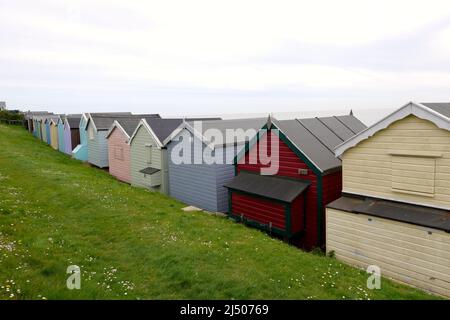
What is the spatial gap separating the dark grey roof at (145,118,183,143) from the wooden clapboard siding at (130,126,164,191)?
1.72ft

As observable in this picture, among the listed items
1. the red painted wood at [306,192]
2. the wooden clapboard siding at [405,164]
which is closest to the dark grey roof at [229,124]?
the red painted wood at [306,192]

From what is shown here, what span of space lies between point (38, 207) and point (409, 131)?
15823 mm

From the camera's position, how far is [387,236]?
1130 cm

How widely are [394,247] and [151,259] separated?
306 inches

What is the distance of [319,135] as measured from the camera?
16281 millimetres

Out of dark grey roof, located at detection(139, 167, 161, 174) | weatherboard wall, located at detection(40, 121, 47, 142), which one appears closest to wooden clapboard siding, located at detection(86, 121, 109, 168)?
dark grey roof, located at detection(139, 167, 161, 174)

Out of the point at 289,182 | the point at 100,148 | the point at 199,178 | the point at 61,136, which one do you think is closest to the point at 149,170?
the point at 199,178

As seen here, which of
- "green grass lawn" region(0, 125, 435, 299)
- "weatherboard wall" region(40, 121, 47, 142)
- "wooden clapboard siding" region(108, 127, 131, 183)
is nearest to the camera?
"green grass lawn" region(0, 125, 435, 299)

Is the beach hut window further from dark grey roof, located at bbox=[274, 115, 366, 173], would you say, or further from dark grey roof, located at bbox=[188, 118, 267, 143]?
dark grey roof, located at bbox=[274, 115, 366, 173]

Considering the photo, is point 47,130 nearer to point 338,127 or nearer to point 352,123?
point 352,123

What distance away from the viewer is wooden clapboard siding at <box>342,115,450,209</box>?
1071 cm

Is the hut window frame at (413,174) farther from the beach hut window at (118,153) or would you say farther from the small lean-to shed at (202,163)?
the beach hut window at (118,153)

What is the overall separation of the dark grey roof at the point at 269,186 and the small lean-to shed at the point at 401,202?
1772 mm
